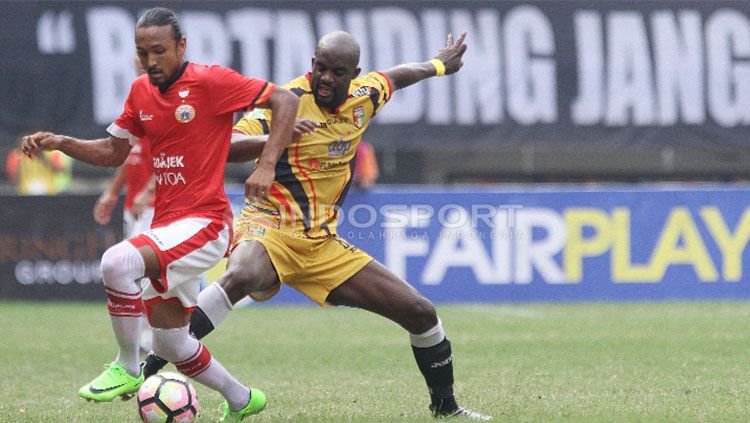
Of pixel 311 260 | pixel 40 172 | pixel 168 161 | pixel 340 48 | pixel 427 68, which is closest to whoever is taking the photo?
pixel 168 161

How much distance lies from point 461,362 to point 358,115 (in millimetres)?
3434

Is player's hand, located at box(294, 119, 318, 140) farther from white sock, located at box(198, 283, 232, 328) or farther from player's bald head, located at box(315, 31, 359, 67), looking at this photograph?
white sock, located at box(198, 283, 232, 328)

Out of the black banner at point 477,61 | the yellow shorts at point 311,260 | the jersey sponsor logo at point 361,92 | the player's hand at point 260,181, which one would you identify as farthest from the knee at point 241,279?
the black banner at point 477,61

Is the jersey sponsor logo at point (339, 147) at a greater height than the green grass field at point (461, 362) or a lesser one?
greater

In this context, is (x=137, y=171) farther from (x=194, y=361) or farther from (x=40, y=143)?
(x=194, y=361)

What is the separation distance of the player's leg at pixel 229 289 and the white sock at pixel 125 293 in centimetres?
69

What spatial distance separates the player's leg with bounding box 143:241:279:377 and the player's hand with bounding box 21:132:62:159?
3.73 ft

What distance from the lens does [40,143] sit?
22.5 feet

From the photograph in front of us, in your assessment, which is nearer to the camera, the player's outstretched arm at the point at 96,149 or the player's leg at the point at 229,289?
the player's outstretched arm at the point at 96,149

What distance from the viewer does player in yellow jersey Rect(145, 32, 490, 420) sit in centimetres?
730

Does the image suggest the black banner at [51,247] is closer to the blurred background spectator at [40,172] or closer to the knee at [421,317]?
the blurred background spectator at [40,172]

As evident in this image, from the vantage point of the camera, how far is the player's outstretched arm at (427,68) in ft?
26.4

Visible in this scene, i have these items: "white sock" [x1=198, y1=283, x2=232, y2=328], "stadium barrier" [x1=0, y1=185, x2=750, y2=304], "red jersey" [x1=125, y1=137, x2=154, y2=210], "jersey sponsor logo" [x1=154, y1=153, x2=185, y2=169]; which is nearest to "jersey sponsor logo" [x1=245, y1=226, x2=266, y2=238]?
"white sock" [x1=198, y1=283, x2=232, y2=328]

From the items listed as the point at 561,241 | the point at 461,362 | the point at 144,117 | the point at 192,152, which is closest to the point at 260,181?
the point at 192,152
